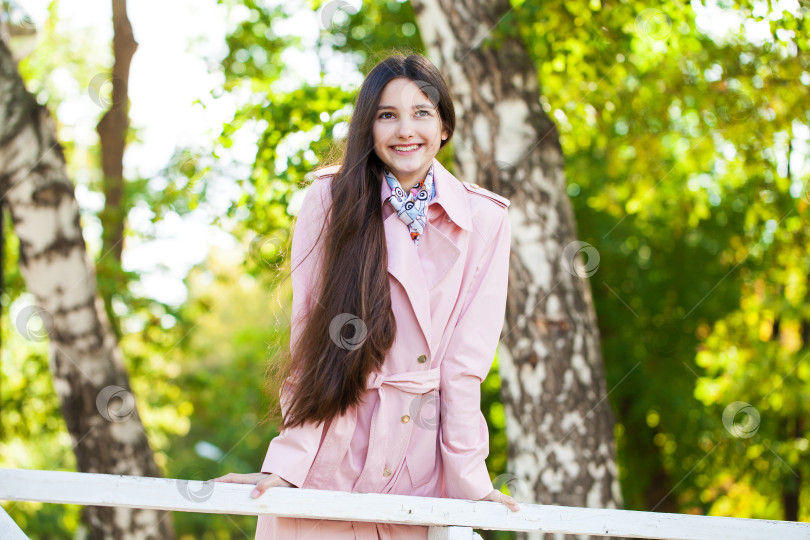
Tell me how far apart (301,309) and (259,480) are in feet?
1.55

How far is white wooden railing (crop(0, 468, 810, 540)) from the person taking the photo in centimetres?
166

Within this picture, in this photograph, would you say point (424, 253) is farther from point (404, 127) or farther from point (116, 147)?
point (116, 147)

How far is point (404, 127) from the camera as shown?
2.25 m

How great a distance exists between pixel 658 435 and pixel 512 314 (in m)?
5.42

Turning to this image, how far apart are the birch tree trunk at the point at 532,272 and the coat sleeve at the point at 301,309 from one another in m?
1.68

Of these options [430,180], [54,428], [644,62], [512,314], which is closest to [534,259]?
[512,314]

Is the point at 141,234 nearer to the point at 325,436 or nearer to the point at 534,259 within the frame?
the point at 534,259

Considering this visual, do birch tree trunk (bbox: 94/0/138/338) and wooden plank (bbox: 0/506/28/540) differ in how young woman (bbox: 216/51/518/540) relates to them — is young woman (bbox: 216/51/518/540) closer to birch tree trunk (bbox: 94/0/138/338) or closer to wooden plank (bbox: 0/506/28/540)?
wooden plank (bbox: 0/506/28/540)

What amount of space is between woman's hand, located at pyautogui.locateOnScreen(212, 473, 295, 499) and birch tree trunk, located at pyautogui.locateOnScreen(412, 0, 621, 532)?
189cm

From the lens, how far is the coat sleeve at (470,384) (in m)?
2.12
